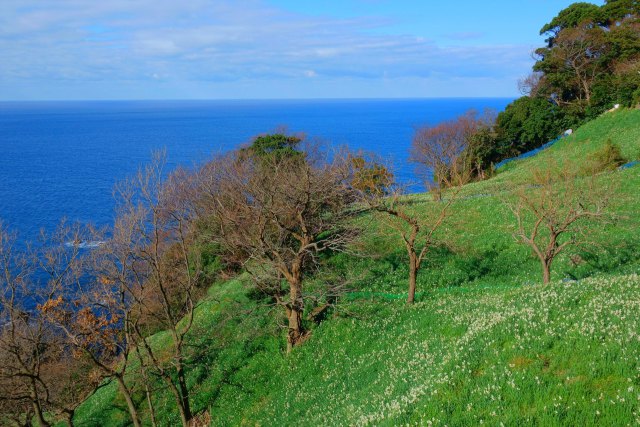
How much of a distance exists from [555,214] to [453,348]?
449 inches

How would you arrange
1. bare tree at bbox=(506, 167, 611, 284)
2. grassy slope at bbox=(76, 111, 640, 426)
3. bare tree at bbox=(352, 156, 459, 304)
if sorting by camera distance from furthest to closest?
bare tree at bbox=(352, 156, 459, 304), bare tree at bbox=(506, 167, 611, 284), grassy slope at bbox=(76, 111, 640, 426)

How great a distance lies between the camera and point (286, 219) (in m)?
28.0

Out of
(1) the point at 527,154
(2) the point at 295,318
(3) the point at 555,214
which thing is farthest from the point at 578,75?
(2) the point at 295,318

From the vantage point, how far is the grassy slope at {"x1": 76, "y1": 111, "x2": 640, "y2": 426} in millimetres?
→ 9797

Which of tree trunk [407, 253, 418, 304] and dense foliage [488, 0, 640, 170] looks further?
dense foliage [488, 0, 640, 170]

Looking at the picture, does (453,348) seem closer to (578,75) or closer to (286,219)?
(286,219)

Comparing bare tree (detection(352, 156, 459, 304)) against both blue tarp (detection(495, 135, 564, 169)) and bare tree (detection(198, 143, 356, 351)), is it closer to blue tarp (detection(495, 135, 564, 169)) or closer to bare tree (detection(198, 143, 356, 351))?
bare tree (detection(198, 143, 356, 351))

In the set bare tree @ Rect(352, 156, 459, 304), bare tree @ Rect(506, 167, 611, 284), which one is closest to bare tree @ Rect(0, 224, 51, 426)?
bare tree @ Rect(352, 156, 459, 304)

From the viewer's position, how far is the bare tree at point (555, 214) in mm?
21203

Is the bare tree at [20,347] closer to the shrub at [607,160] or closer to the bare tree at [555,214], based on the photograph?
the bare tree at [555,214]

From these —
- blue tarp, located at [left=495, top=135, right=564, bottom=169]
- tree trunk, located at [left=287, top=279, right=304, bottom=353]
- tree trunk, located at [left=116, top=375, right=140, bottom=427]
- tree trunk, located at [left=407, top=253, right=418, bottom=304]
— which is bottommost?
tree trunk, located at [left=116, top=375, right=140, bottom=427]

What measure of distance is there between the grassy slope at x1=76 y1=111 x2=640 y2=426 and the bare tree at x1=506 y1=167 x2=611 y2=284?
1227 millimetres

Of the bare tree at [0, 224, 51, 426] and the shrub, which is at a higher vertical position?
the shrub

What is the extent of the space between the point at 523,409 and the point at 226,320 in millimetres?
19530
